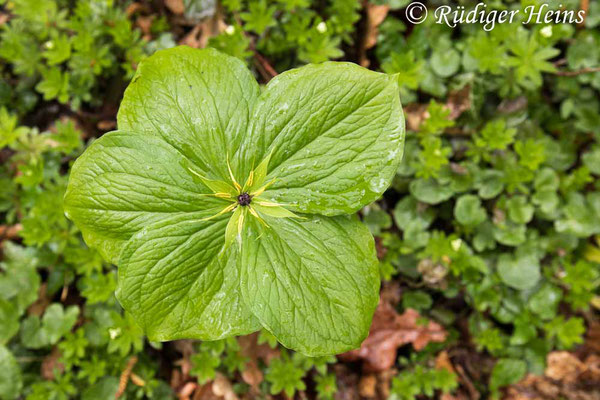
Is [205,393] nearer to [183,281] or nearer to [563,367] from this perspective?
[183,281]

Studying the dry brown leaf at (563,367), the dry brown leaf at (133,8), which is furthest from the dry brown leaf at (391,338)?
the dry brown leaf at (133,8)

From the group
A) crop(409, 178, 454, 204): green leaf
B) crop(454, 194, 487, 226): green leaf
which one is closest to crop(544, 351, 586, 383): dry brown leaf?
crop(454, 194, 487, 226): green leaf

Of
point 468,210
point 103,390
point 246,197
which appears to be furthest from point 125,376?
point 468,210

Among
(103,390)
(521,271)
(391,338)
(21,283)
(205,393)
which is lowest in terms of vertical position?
(205,393)

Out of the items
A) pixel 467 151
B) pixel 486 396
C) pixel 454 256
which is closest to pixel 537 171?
pixel 467 151

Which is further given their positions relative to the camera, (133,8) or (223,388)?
(133,8)

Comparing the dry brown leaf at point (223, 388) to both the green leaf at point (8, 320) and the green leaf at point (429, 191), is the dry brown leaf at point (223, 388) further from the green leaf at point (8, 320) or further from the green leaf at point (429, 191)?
the green leaf at point (429, 191)
